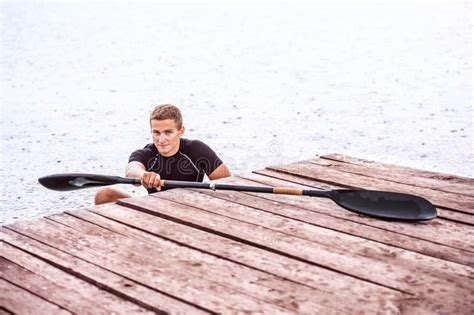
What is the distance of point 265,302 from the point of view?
1.87 metres

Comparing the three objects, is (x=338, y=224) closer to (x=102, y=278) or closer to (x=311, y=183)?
(x=311, y=183)

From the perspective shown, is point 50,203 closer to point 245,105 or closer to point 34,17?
point 245,105

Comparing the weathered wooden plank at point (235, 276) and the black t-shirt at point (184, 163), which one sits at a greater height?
the black t-shirt at point (184, 163)

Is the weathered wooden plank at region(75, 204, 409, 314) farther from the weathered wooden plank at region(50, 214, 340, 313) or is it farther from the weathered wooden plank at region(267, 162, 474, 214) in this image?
the weathered wooden plank at region(267, 162, 474, 214)

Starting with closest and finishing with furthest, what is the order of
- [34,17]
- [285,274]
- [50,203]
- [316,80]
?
[285,274]
[50,203]
[316,80]
[34,17]

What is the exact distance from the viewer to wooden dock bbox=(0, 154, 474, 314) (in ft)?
6.18

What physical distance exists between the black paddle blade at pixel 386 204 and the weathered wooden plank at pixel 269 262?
60cm

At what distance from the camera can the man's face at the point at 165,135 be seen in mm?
3715

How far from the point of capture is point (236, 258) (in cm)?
220

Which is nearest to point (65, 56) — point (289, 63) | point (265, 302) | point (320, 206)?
point (289, 63)

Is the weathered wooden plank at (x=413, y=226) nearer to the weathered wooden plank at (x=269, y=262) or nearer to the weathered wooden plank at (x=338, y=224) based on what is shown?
the weathered wooden plank at (x=338, y=224)

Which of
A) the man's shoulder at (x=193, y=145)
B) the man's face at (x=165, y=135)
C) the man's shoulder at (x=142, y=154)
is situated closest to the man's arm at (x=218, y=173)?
the man's shoulder at (x=193, y=145)

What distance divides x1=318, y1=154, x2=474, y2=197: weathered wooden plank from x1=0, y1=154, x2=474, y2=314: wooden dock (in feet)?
0.60

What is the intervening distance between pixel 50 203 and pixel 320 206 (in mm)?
2629
